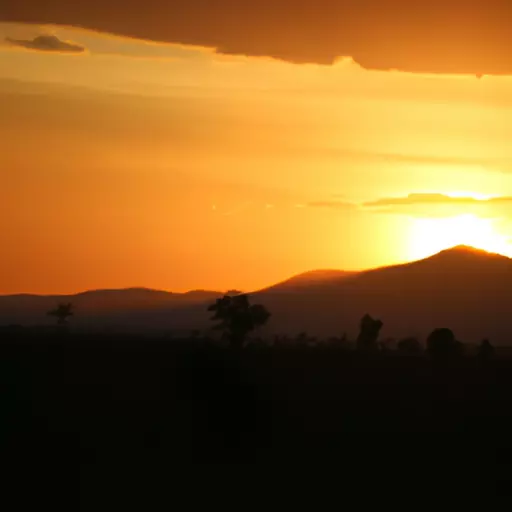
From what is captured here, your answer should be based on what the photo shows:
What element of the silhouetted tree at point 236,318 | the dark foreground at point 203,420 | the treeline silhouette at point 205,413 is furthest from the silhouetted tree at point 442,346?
the dark foreground at point 203,420

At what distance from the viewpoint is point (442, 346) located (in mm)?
92062

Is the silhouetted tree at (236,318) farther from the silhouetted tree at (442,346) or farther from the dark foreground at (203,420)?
the dark foreground at (203,420)

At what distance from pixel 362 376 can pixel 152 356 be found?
1090 centimetres

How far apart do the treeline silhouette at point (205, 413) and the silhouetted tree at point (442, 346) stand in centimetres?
2669

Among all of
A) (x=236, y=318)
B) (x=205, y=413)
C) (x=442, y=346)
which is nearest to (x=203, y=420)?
(x=205, y=413)

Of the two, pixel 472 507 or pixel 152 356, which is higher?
pixel 152 356

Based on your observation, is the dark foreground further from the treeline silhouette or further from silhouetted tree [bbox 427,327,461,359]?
silhouetted tree [bbox 427,327,461,359]

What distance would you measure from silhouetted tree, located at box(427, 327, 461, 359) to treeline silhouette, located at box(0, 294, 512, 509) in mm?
26689

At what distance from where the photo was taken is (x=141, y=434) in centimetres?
4159

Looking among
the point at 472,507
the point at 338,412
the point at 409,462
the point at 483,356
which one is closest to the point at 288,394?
the point at 338,412

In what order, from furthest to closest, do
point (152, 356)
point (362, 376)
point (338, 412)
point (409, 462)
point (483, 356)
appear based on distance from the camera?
point (483, 356) < point (362, 376) < point (152, 356) < point (338, 412) < point (409, 462)

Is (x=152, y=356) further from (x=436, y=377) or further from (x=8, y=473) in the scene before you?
(x=8, y=473)

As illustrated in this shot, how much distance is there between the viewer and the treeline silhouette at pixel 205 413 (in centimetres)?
Result: 3991

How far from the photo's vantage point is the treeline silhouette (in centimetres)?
3991
